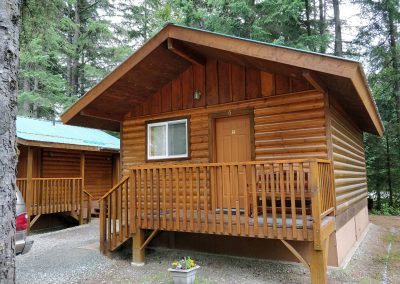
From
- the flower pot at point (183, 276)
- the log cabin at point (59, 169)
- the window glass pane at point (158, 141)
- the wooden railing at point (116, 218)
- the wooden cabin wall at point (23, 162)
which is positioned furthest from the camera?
the wooden cabin wall at point (23, 162)

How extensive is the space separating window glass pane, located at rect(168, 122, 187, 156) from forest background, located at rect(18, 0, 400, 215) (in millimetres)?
6967

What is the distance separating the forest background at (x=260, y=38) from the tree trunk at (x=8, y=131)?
11.2 meters

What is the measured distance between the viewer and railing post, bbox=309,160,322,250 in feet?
15.1

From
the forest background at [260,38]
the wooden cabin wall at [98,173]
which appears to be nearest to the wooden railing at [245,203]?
the wooden cabin wall at [98,173]

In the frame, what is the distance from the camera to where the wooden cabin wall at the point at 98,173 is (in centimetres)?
1468

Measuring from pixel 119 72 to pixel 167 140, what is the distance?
75.6 inches

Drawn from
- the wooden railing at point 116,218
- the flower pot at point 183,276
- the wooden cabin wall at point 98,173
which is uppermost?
the wooden cabin wall at point 98,173

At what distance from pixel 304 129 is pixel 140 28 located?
18.7 meters

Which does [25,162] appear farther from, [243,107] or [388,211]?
[388,211]

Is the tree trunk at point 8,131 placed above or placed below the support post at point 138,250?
above

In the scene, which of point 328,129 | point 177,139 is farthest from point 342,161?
point 177,139

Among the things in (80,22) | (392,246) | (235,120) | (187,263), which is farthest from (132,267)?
(80,22)

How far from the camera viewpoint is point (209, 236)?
6.97 m

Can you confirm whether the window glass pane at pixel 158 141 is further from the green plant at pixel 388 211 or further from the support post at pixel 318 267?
the green plant at pixel 388 211
